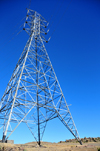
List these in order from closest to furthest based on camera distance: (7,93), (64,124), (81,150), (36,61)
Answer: (81,150) → (64,124) → (7,93) → (36,61)

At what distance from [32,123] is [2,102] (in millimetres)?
4653

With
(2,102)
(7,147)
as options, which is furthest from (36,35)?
(7,147)

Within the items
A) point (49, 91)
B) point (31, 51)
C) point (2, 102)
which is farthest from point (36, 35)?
point (2, 102)

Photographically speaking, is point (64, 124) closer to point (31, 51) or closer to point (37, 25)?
point (31, 51)

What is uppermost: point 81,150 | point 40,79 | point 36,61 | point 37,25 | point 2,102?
point 37,25

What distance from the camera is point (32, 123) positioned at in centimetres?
1402

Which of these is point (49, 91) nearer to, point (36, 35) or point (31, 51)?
point (31, 51)

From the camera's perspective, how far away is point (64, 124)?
12.1m

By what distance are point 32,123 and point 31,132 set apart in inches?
39.9

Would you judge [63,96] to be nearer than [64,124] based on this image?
No

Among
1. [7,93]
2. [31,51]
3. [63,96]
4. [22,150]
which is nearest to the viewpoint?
[22,150]

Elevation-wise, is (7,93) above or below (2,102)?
above

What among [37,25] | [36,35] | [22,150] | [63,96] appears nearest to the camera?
[22,150]

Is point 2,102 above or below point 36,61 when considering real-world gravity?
below
